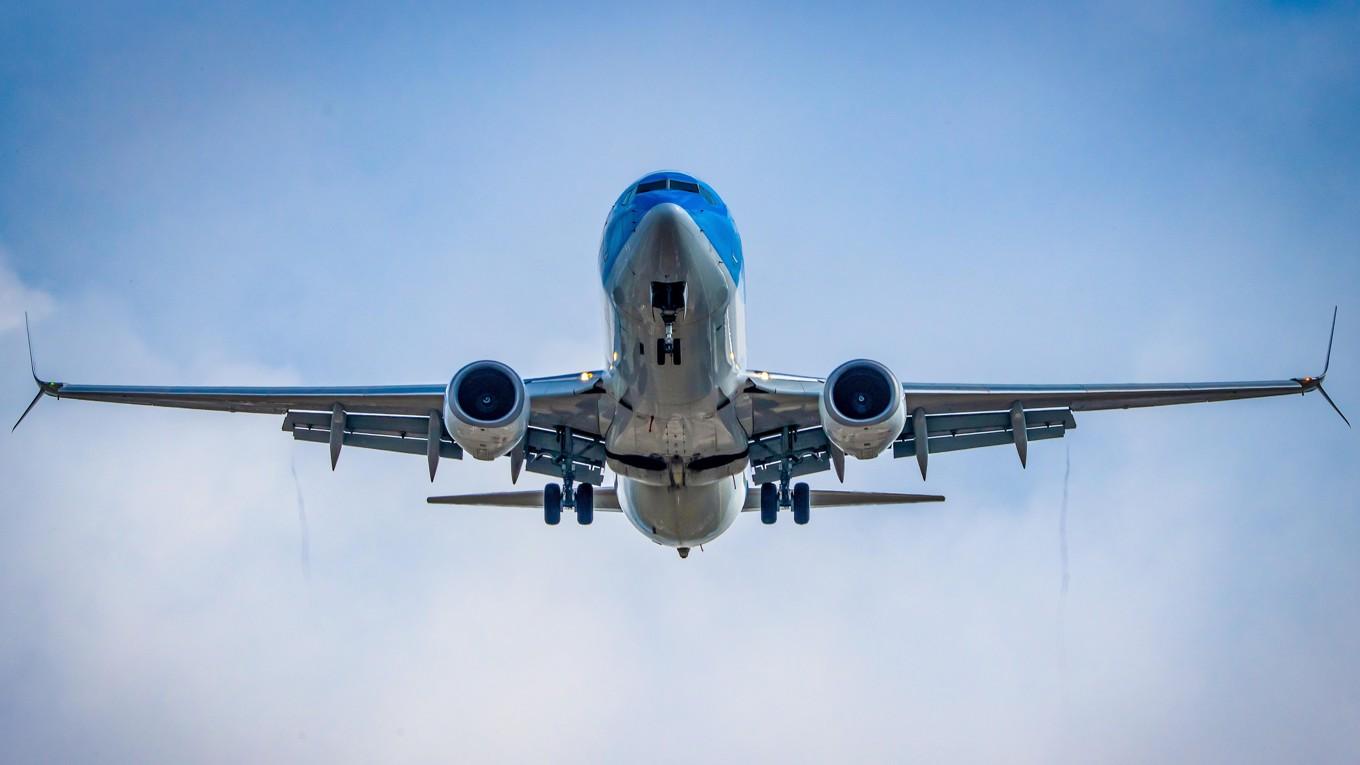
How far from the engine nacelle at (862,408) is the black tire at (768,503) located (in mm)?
5665

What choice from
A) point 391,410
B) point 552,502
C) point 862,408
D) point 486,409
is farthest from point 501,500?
point 862,408

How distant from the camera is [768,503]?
81.9 feet

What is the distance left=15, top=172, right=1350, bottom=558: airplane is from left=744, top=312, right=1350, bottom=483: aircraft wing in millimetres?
35

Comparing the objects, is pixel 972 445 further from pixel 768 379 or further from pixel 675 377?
pixel 675 377

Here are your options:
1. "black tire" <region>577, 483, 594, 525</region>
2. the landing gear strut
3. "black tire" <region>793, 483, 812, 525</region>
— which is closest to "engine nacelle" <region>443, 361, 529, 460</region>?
"black tire" <region>577, 483, 594, 525</region>

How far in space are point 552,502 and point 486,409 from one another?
5.25m

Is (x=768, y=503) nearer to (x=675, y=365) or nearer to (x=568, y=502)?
(x=568, y=502)

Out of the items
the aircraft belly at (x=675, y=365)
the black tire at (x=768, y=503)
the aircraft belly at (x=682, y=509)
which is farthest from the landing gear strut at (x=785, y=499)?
the aircraft belly at (x=675, y=365)

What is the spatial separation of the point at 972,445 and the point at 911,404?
9.53 ft

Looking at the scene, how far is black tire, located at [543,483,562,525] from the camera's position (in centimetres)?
2417

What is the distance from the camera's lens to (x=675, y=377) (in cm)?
1947

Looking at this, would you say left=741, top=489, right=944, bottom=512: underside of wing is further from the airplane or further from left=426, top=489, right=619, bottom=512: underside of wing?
left=426, top=489, right=619, bottom=512: underside of wing

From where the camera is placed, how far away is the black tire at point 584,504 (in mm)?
24719

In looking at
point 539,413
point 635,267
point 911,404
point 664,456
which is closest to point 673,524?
point 664,456
